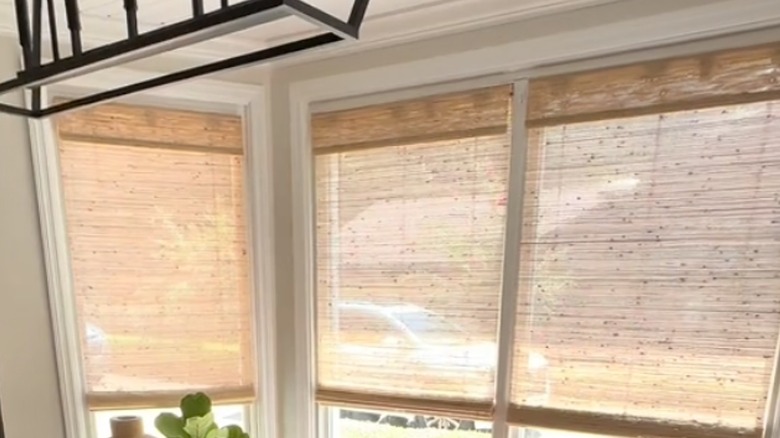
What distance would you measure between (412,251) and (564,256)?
568mm

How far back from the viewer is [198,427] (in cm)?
176

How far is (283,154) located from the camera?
2.22 meters

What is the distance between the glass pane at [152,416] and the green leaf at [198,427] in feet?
1.30

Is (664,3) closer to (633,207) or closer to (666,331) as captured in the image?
(633,207)

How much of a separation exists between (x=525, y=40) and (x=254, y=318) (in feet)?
5.10

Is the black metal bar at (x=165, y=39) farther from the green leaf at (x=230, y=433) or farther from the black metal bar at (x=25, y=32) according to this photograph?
the green leaf at (x=230, y=433)

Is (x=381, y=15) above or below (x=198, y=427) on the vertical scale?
above

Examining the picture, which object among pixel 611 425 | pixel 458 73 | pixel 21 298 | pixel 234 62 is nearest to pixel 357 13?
pixel 234 62

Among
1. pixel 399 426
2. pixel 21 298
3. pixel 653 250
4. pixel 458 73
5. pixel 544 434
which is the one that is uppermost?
pixel 458 73

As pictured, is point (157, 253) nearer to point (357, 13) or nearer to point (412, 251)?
point (412, 251)

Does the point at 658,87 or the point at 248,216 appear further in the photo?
the point at 248,216

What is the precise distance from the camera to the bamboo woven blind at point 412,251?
6.17ft

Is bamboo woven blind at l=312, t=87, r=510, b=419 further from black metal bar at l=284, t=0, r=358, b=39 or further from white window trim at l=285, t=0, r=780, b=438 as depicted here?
black metal bar at l=284, t=0, r=358, b=39

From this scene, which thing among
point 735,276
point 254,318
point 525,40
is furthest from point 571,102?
point 254,318
